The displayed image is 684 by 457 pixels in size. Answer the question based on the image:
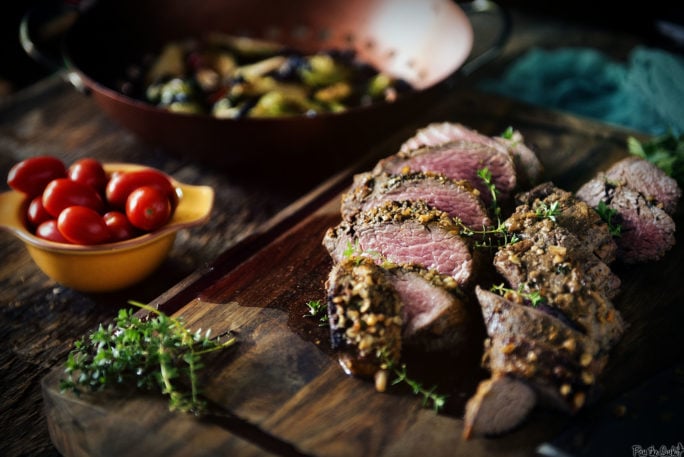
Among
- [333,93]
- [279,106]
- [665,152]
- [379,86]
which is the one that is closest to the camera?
[665,152]

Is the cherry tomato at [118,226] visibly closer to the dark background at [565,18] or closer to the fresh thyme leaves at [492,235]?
the fresh thyme leaves at [492,235]

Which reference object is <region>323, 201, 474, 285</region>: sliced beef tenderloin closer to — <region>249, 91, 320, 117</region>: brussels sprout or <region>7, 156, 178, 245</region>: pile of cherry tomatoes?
<region>7, 156, 178, 245</region>: pile of cherry tomatoes

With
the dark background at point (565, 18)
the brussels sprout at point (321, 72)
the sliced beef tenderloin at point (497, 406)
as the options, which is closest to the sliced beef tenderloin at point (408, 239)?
the sliced beef tenderloin at point (497, 406)

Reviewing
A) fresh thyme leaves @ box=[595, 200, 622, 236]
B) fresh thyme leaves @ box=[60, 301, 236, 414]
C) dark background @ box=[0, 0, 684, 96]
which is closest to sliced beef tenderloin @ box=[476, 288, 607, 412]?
fresh thyme leaves @ box=[595, 200, 622, 236]

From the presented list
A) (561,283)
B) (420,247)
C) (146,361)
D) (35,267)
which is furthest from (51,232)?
(561,283)

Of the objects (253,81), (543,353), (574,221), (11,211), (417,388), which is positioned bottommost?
(417,388)

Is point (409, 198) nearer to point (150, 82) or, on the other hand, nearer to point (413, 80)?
point (413, 80)

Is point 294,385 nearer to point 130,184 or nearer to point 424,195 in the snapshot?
point 424,195

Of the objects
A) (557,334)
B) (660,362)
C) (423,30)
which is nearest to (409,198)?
(557,334)
